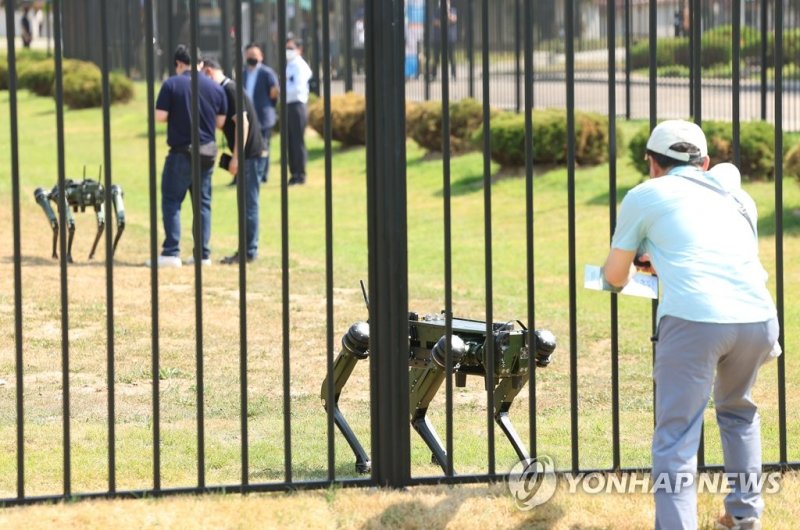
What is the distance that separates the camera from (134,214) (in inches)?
619

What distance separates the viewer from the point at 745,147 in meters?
14.5

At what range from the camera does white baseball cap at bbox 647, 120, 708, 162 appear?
448 centimetres

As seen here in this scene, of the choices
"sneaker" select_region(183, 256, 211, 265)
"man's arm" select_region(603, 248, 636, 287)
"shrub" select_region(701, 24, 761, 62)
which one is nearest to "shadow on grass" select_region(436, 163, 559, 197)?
"shrub" select_region(701, 24, 761, 62)

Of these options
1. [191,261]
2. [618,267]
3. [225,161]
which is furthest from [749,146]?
[618,267]

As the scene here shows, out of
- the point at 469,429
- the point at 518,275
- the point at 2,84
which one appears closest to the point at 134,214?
the point at 518,275

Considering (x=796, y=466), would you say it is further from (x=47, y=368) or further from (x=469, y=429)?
(x=47, y=368)

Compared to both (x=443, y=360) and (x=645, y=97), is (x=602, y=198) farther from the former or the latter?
(x=443, y=360)

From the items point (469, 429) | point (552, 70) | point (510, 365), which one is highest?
point (552, 70)

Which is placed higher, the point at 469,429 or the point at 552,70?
the point at 552,70

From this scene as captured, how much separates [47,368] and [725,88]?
15.1 m

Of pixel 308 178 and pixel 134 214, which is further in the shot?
pixel 308 178

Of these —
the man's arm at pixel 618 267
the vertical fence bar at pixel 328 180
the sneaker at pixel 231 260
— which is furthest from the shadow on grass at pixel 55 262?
the man's arm at pixel 618 267

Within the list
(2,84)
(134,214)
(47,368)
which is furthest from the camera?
(2,84)

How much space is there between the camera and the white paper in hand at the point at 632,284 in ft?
14.9
